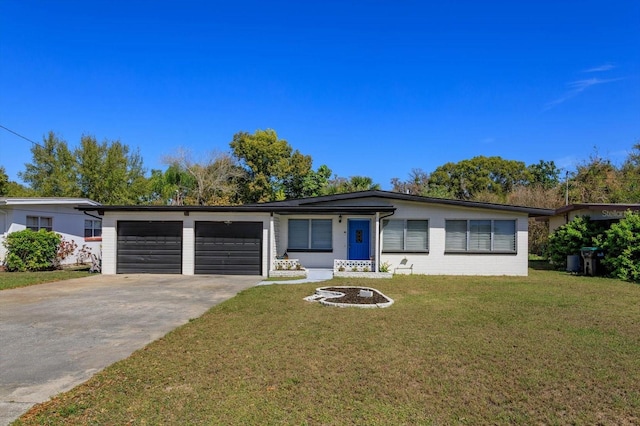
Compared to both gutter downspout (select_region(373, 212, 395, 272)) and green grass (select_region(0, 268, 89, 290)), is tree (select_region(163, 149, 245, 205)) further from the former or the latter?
gutter downspout (select_region(373, 212, 395, 272))

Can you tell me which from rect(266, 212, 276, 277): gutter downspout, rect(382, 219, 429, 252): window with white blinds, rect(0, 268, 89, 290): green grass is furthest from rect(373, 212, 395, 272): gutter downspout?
rect(0, 268, 89, 290): green grass

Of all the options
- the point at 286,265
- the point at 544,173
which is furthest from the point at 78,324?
the point at 544,173

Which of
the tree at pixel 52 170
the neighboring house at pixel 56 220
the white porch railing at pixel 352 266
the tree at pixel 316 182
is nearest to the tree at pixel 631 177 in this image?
the tree at pixel 316 182

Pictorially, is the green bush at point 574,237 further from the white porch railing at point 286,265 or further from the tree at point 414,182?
the tree at point 414,182

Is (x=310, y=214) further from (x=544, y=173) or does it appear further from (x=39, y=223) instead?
(x=544, y=173)

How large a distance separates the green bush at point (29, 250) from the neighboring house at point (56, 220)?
894mm

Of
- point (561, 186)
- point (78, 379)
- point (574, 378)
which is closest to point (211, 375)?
point (78, 379)

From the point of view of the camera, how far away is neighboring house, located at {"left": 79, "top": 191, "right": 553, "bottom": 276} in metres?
14.1

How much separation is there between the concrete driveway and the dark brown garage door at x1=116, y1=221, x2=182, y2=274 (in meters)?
1.96

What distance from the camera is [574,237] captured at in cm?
1636

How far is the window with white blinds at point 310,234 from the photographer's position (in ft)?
50.0

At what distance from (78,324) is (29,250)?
10917mm

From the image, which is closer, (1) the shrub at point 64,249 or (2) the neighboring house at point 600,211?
(2) the neighboring house at point 600,211

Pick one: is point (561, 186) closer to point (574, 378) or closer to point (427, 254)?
point (427, 254)
